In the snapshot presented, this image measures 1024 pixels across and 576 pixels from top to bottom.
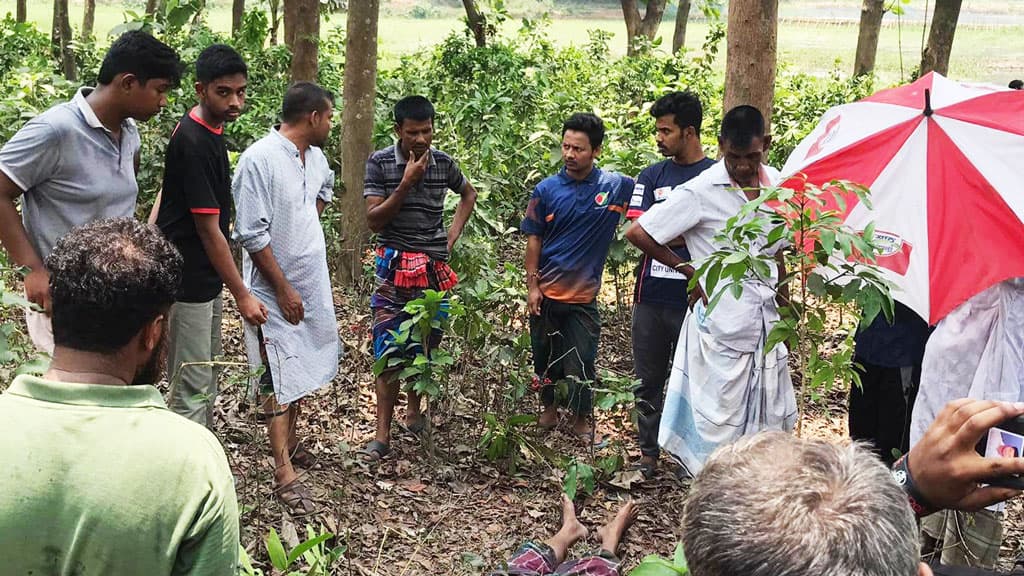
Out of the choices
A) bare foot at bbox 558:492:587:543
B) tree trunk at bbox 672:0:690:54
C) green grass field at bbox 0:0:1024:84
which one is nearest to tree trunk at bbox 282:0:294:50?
bare foot at bbox 558:492:587:543

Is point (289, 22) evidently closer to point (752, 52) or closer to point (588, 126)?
point (588, 126)

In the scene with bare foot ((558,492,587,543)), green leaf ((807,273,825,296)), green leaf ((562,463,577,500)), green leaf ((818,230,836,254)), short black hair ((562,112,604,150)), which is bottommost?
bare foot ((558,492,587,543))

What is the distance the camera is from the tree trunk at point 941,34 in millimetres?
8617

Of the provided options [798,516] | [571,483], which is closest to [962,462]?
[798,516]

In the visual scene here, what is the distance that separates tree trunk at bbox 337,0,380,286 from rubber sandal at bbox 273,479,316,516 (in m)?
2.83

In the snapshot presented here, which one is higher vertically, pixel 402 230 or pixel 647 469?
pixel 402 230

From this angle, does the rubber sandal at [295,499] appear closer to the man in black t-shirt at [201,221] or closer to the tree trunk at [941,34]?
the man in black t-shirt at [201,221]

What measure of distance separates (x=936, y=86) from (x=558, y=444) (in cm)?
256

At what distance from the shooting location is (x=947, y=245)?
11.3 ft

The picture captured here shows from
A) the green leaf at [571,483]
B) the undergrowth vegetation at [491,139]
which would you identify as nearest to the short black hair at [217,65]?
the undergrowth vegetation at [491,139]

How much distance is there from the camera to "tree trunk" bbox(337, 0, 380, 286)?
684 cm

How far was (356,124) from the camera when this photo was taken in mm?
7031

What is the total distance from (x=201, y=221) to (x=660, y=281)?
81.7 inches

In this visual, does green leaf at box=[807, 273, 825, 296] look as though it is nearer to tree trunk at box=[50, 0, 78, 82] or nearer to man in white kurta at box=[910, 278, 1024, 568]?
man in white kurta at box=[910, 278, 1024, 568]
